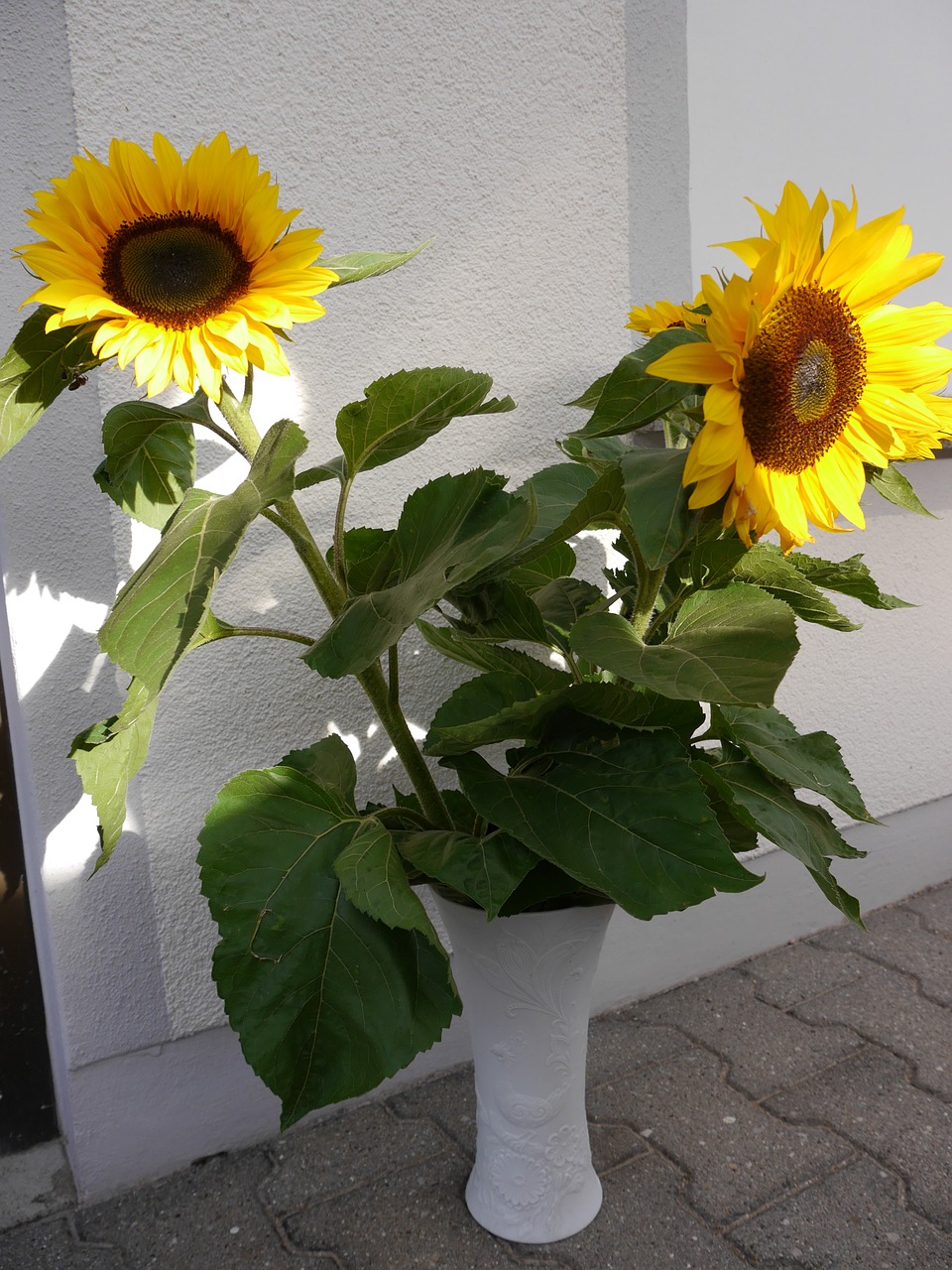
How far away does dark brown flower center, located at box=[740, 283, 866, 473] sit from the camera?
0.72m

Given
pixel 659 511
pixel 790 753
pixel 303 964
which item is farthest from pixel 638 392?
pixel 303 964

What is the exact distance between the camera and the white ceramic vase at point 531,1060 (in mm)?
1000

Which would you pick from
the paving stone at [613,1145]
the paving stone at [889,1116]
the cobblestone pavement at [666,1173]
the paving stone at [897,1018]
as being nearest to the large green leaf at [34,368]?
the cobblestone pavement at [666,1173]

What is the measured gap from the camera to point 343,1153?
128cm

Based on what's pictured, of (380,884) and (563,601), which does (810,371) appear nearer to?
(563,601)

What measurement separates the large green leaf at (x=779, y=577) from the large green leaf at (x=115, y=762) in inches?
21.9

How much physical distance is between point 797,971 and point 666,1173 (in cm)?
61

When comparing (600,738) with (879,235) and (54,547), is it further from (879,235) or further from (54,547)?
(54,547)

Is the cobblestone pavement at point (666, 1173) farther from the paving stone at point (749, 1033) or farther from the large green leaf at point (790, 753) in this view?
the large green leaf at point (790, 753)

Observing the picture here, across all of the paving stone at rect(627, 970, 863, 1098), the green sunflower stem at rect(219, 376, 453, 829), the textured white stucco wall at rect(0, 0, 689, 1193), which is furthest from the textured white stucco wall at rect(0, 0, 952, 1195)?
the green sunflower stem at rect(219, 376, 453, 829)

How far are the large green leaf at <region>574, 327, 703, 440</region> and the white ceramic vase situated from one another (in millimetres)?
493

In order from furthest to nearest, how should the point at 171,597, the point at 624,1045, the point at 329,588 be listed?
1. the point at 624,1045
2. the point at 329,588
3. the point at 171,597

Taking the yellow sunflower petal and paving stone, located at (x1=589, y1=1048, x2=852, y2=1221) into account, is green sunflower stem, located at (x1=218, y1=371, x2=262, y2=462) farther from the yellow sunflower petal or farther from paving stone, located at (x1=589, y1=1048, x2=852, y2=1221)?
paving stone, located at (x1=589, y1=1048, x2=852, y2=1221)

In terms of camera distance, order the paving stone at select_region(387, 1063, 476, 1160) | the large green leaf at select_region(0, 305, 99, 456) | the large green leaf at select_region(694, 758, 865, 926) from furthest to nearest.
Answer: the paving stone at select_region(387, 1063, 476, 1160) → the large green leaf at select_region(694, 758, 865, 926) → the large green leaf at select_region(0, 305, 99, 456)
